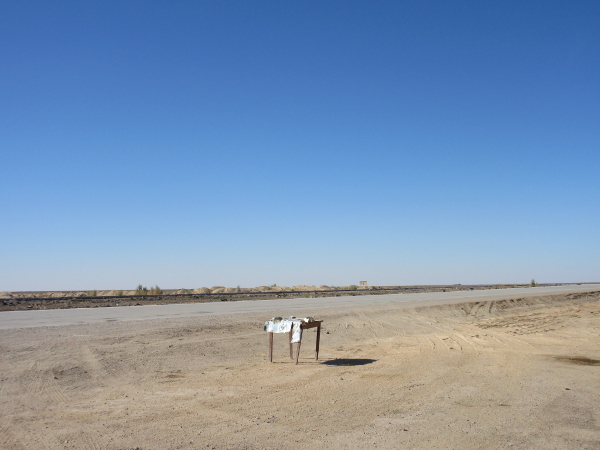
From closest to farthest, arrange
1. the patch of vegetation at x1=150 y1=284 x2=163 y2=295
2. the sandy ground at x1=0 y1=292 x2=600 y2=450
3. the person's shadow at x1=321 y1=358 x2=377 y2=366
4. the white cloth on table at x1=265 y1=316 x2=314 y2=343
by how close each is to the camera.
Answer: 1. the sandy ground at x1=0 y1=292 x2=600 y2=450
2. the white cloth on table at x1=265 y1=316 x2=314 y2=343
3. the person's shadow at x1=321 y1=358 x2=377 y2=366
4. the patch of vegetation at x1=150 y1=284 x2=163 y2=295

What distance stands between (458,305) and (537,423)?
98.1ft

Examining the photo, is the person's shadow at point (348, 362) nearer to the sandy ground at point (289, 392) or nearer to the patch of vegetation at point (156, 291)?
the sandy ground at point (289, 392)

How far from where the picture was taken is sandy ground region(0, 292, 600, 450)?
21.0 feet

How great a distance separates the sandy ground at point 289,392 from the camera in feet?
21.0

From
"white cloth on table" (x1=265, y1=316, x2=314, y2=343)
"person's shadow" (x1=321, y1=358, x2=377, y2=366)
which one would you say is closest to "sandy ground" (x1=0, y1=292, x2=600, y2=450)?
"person's shadow" (x1=321, y1=358, x2=377, y2=366)

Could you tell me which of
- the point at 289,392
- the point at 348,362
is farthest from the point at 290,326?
the point at 289,392

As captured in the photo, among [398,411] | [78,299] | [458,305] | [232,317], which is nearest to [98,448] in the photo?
[398,411]

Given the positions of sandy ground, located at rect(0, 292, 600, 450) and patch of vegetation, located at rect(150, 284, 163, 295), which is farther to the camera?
patch of vegetation, located at rect(150, 284, 163, 295)

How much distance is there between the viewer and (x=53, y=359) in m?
12.2

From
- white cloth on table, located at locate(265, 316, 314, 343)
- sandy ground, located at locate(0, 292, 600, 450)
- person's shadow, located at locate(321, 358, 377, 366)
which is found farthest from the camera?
person's shadow, located at locate(321, 358, 377, 366)

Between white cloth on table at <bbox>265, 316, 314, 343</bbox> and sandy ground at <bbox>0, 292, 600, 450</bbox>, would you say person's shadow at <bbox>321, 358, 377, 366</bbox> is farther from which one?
white cloth on table at <bbox>265, 316, 314, 343</bbox>

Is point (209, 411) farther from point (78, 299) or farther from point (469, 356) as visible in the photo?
point (78, 299)

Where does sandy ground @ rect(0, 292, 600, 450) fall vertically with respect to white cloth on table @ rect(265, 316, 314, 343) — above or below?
below

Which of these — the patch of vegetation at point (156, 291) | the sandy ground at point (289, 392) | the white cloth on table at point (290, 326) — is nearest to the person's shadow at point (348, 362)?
the sandy ground at point (289, 392)
